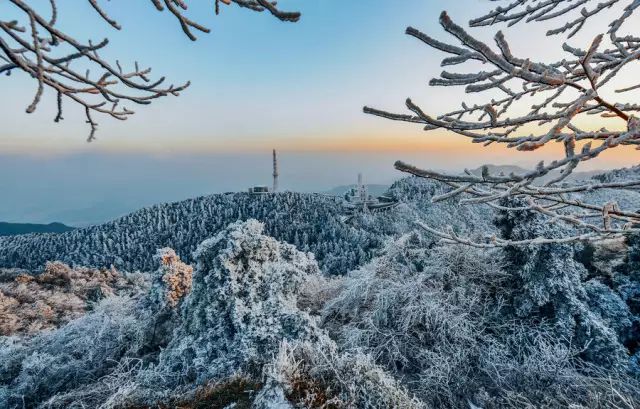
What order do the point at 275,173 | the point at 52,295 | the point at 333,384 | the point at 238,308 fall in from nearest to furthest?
the point at 333,384 → the point at 238,308 → the point at 52,295 → the point at 275,173

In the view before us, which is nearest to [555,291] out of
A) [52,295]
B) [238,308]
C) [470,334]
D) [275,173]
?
[470,334]

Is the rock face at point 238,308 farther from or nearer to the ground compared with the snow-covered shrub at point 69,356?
farther from the ground

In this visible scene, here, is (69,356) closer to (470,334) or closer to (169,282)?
(169,282)

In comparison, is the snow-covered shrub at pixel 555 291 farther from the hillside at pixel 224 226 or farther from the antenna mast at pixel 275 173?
the antenna mast at pixel 275 173

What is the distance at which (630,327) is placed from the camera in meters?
4.63

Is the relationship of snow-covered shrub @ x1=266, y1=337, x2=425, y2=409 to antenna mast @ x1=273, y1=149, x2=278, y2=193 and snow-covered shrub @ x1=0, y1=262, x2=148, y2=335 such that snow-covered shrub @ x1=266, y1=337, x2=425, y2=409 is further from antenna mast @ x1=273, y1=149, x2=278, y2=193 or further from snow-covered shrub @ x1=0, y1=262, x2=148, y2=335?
antenna mast @ x1=273, y1=149, x2=278, y2=193

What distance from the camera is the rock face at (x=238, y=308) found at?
149 inches

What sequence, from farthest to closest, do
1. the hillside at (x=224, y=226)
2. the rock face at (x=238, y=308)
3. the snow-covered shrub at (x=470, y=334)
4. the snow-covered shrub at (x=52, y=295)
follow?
the hillside at (x=224, y=226) → the snow-covered shrub at (x=52, y=295) → the rock face at (x=238, y=308) → the snow-covered shrub at (x=470, y=334)

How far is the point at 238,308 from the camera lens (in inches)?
167

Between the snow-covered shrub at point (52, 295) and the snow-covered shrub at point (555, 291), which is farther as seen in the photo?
the snow-covered shrub at point (52, 295)

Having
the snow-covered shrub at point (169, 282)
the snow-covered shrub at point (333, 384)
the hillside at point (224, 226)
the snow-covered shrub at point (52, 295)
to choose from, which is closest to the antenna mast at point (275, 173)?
the hillside at point (224, 226)

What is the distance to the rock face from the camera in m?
3.79

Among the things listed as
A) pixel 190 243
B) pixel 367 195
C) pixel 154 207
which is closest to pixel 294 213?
pixel 367 195

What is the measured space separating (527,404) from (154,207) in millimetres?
23306
